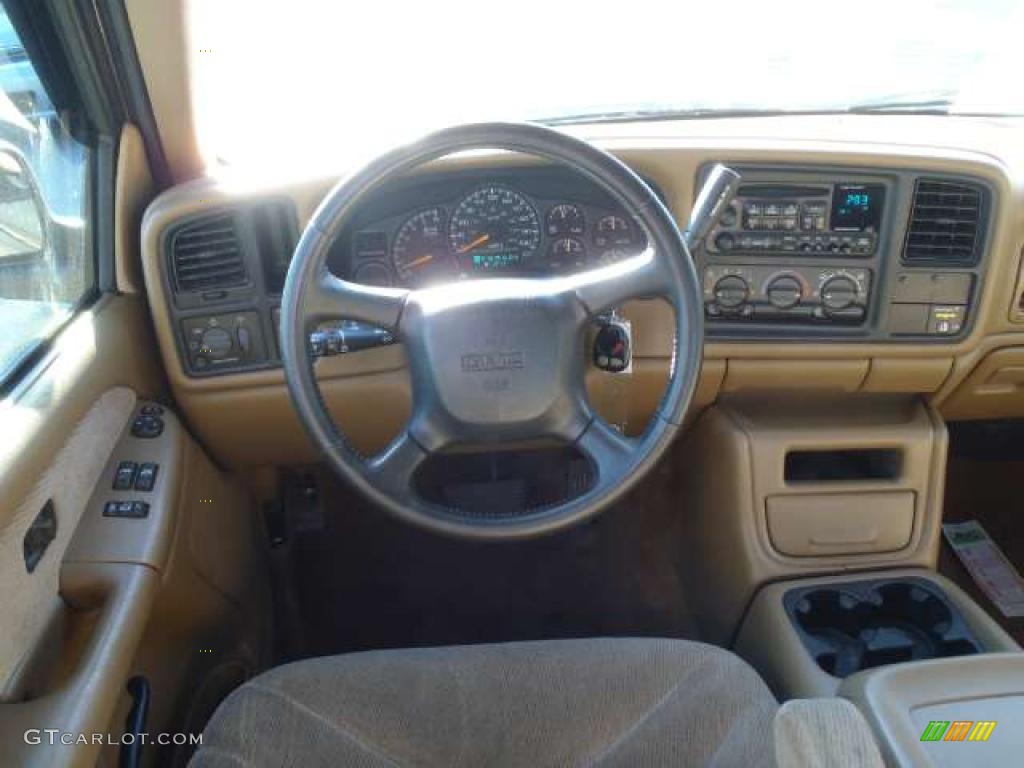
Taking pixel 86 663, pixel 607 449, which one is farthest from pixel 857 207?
pixel 86 663

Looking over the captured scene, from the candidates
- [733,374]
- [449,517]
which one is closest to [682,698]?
[449,517]

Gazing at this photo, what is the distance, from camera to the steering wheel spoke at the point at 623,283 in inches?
52.0

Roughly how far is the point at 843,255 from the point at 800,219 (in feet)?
0.36

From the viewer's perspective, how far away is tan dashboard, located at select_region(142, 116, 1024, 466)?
159cm

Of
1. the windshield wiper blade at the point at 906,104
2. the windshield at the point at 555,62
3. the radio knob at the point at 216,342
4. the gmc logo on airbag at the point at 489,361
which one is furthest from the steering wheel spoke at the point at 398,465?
the windshield wiper blade at the point at 906,104

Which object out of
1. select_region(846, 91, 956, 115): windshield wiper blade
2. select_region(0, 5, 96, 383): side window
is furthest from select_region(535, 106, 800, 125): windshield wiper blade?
select_region(0, 5, 96, 383): side window

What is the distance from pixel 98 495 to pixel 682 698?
876mm

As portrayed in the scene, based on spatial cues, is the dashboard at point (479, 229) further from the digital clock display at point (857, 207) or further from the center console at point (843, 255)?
the digital clock display at point (857, 207)

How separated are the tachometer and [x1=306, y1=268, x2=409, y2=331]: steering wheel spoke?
0.23 meters

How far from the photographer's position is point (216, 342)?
163cm

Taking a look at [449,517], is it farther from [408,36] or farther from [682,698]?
[408,36]

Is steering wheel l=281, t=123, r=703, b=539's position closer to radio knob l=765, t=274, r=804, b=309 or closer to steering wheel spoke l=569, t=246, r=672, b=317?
steering wheel spoke l=569, t=246, r=672, b=317

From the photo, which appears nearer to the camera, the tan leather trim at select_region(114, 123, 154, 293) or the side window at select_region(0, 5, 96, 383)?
the side window at select_region(0, 5, 96, 383)

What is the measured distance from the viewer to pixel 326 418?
1.28m
